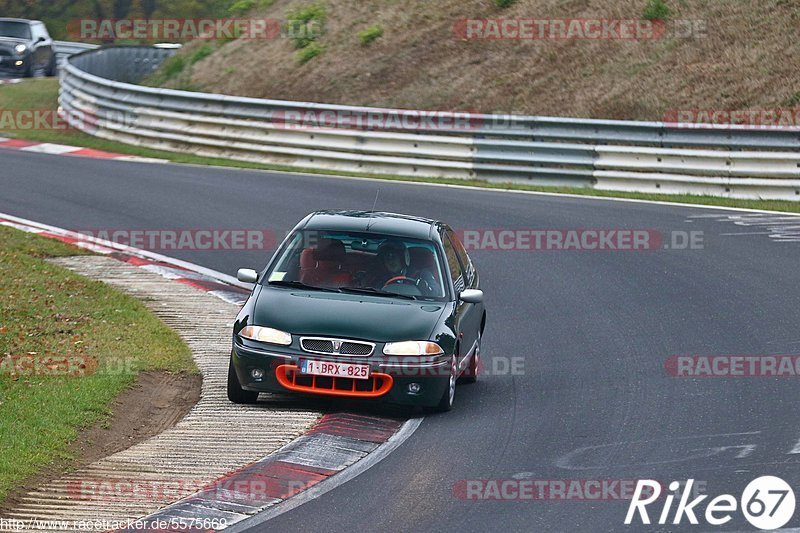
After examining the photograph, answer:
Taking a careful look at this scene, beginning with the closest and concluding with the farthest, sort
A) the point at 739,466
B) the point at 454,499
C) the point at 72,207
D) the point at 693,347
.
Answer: the point at 454,499 < the point at 739,466 < the point at 693,347 < the point at 72,207

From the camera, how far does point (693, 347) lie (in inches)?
476

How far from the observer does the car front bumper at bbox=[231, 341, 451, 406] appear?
9555mm

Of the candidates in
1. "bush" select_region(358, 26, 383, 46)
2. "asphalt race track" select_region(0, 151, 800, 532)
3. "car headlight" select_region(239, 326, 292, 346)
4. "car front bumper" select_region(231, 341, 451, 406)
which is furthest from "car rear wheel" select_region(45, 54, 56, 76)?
"car front bumper" select_region(231, 341, 451, 406)

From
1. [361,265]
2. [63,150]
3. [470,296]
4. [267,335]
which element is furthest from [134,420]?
[63,150]

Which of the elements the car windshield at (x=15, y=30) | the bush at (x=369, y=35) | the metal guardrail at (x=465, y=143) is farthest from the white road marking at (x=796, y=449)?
the car windshield at (x=15, y=30)

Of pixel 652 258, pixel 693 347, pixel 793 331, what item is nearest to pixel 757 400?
pixel 693 347

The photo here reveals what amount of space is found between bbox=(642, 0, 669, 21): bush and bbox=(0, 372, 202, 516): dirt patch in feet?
62.7

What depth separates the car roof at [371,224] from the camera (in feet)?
35.7

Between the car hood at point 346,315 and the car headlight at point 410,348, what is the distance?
43mm

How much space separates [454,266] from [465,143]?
11938 millimetres

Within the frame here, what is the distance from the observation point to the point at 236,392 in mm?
9930

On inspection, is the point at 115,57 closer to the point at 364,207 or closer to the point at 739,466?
the point at 364,207

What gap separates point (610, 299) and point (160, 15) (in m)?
41.4

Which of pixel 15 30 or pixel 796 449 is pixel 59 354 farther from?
pixel 15 30
